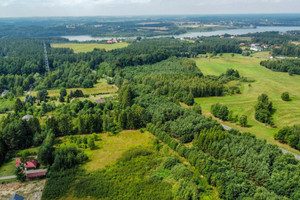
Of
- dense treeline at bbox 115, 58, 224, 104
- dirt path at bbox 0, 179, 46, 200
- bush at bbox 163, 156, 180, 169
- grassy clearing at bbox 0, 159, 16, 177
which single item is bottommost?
dirt path at bbox 0, 179, 46, 200

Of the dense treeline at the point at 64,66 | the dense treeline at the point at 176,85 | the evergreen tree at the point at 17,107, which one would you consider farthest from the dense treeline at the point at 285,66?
the evergreen tree at the point at 17,107

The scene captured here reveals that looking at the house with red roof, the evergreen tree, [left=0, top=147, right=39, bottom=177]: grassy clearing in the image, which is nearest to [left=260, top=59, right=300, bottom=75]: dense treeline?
the house with red roof

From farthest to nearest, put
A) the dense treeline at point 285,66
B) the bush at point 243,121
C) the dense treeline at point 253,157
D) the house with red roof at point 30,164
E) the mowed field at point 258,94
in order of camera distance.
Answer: the dense treeline at point 285,66 → the mowed field at point 258,94 → the bush at point 243,121 → the house with red roof at point 30,164 → the dense treeline at point 253,157

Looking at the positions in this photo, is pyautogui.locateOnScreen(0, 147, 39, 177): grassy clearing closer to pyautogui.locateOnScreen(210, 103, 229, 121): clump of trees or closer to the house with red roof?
the house with red roof

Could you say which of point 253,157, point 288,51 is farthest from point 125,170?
point 288,51

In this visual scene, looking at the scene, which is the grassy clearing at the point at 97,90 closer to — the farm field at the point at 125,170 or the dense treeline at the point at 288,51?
the farm field at the point at 125,170

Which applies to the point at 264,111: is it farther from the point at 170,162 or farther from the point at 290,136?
the point at 170,162
